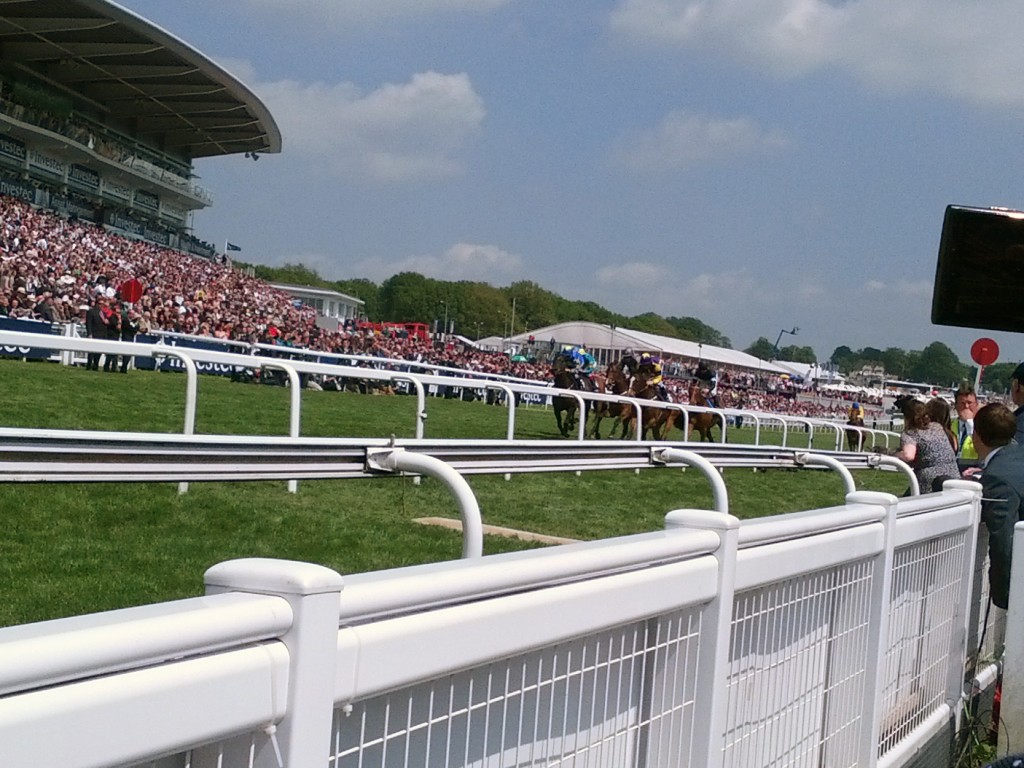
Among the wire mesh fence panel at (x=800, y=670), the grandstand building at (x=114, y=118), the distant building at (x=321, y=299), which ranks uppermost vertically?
the grandstand building at (x=114, y=118)

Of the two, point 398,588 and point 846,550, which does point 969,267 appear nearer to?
point 846,550

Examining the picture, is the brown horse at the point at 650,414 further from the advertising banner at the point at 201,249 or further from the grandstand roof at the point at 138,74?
the advertising banner at the point at 201,249

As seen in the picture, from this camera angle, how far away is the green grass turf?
210 inches

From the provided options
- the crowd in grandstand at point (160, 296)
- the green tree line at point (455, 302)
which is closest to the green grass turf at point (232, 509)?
the crowd in grandstand at point (160, 296)

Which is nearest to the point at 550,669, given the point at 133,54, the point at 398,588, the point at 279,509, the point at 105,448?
the point at 398,588

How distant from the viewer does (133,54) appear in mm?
49750

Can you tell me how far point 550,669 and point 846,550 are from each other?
1608mm

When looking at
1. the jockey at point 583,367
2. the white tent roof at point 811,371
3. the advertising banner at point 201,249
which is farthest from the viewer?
the white tent roof at point 811,371

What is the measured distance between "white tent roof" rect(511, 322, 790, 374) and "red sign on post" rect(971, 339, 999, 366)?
90.6 ft

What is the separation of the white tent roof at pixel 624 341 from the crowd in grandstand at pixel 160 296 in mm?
4482

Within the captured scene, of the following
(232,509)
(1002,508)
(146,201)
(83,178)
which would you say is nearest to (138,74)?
(83,178)

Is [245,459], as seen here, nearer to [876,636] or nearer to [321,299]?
[876,636]

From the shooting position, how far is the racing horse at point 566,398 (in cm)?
1944

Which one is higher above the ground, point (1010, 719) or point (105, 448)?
point (105, 448)
